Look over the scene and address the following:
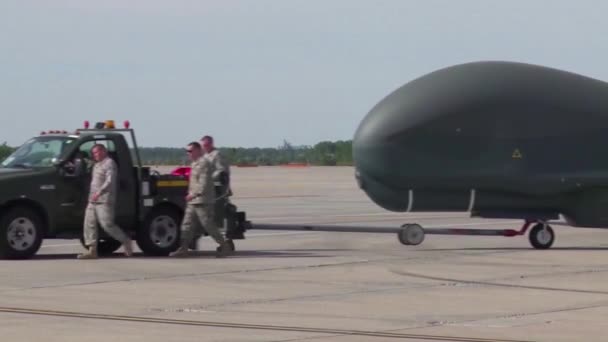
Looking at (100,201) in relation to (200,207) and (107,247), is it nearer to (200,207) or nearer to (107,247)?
(200,207)

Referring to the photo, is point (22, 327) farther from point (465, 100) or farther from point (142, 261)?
point (465, 100)

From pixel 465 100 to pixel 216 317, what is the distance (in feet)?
34.2

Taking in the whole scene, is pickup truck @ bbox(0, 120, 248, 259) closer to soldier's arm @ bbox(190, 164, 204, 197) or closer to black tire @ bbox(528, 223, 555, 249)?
soldier's arm @ bbox(190, 164, 204, 197)

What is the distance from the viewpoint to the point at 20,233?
19.9 metres

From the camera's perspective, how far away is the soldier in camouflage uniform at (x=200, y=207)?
20.7m

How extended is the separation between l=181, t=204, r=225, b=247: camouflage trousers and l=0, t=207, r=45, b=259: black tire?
208cm

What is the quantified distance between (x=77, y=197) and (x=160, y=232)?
4.61 feet

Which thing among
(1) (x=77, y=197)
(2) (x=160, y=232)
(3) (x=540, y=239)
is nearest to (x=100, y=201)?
(1) (x=77, y=197)

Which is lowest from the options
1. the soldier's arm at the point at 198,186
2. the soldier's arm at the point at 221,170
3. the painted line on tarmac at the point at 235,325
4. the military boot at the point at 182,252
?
the painted line on tarmac at the point at 235,325

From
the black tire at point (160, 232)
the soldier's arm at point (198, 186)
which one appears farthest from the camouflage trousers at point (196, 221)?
the black tire at point (160, 232)

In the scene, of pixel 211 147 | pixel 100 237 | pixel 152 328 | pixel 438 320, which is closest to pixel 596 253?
pixel 211 147

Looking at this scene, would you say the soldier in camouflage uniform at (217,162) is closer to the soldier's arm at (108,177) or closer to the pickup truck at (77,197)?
the pickup truck at (77,197)

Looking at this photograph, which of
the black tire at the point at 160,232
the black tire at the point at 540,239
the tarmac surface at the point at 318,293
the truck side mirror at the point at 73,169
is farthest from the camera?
the black tire at the point at 540,239

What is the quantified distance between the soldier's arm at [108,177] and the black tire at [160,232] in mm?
1146
